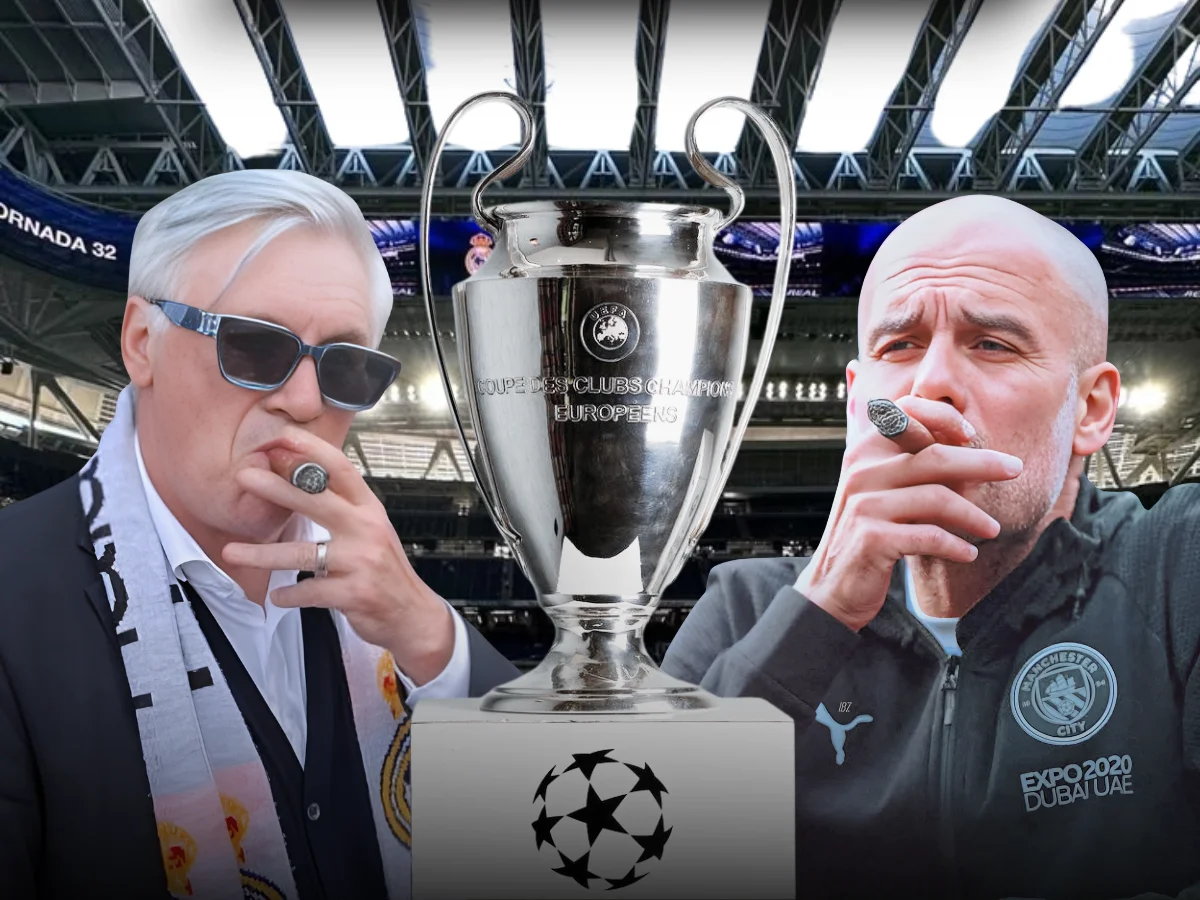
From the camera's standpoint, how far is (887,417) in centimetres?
192

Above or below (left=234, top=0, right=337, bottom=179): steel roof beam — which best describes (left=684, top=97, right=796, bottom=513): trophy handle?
below

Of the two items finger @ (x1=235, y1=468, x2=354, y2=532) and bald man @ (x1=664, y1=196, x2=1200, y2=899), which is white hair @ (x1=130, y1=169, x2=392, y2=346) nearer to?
finger @ (x1=235, y1=468, x2=354, y2=532)

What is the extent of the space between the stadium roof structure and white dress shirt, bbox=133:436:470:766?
0.93 metres

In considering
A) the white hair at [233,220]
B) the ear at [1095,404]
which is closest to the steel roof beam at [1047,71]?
the ear at [1095,404]

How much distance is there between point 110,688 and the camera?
160 cm

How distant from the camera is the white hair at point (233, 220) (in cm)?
177

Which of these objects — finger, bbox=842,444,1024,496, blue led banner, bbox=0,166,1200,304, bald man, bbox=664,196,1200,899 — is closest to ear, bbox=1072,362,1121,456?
bald man, bbox=664,196,1200,899

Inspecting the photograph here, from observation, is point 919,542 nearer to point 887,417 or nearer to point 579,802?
point 887,417

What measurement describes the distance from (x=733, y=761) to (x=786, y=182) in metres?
0.56

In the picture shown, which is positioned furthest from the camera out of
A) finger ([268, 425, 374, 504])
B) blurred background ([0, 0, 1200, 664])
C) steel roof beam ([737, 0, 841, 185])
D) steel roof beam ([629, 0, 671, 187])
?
steel roof beam ([629, 0, 671, 187])

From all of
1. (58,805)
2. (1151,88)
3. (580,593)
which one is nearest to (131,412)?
(58,805)

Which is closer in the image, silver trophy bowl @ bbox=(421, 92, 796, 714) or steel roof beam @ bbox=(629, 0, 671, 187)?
silver trophy bowl @ bbox=(421, 92, 796, 714)

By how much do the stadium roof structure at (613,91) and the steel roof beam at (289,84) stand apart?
0.4 inches

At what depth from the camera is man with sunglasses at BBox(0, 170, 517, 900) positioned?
1.58 metres
